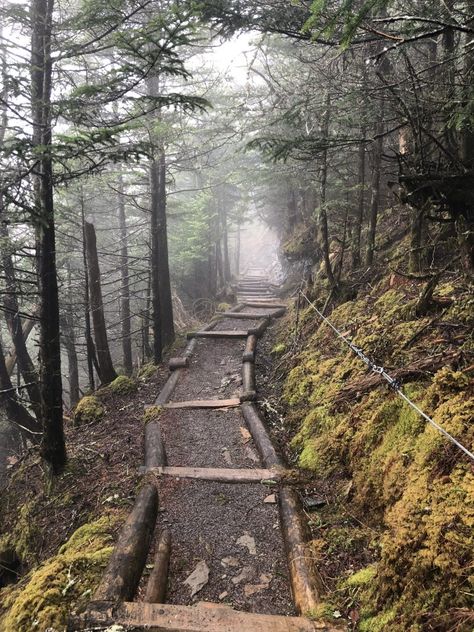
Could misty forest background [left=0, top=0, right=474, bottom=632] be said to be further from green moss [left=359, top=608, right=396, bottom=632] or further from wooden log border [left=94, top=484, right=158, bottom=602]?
wooden log border [left=94, top=484, right=158, bottom=602]

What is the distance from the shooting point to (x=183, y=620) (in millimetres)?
2871

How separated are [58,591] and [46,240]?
4141 millimetres

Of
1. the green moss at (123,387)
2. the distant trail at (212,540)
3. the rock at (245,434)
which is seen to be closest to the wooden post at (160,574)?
the distant trail at (212,540)

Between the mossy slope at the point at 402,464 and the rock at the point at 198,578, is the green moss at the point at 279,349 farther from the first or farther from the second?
the rock at the point at 198,578

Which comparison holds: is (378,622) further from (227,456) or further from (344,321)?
(344,321)

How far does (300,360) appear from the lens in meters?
7.82

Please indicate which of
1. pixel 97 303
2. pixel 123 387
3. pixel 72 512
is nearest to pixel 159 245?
pixel 97 303

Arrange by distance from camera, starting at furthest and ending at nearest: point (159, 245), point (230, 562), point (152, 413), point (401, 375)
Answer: point (159, 245)
point (152, 413)
point (401, 375)
point (230, 562)

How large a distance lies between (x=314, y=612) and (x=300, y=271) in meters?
16.5

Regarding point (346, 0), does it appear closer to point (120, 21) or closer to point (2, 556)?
point (120, 21)

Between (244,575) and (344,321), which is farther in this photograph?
Result: (344,321)

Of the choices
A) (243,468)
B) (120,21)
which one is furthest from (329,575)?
(120,21)

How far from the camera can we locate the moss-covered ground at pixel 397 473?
2359mm

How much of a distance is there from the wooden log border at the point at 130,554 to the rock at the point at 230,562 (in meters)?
0.76
